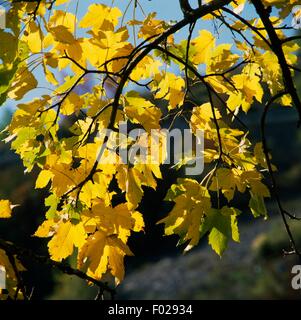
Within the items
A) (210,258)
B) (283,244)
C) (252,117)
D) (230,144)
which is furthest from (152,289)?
(230,144)

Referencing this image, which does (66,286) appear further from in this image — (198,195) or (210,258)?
(198,195)

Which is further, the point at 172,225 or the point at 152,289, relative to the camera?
the point at 152,289

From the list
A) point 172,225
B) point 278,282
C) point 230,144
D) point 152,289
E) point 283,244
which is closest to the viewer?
point 172,225

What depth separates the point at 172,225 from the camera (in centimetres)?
142

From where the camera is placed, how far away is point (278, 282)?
25.5 feet

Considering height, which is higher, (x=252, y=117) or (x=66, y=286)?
(x=66, y=286)

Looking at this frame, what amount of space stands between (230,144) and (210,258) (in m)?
8.47

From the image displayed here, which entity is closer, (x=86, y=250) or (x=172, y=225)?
(x=86, y=250)

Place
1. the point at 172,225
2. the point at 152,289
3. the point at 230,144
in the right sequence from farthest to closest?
the point at 152,289 < the point at 230,144 < the point at 172,225

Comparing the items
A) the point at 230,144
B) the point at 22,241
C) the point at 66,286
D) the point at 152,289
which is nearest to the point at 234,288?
the point at 152,289

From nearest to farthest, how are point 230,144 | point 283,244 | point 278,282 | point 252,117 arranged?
point 230,144, point 278,282, point 283,244, point 252,117

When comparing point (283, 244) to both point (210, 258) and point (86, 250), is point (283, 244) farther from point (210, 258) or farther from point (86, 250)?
point (86, 250)
